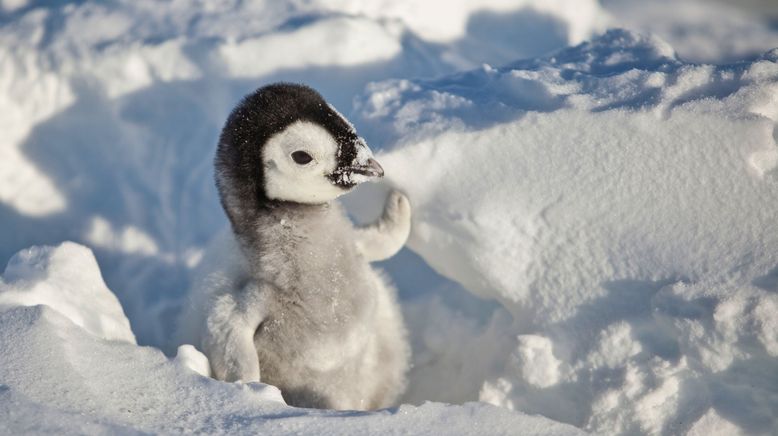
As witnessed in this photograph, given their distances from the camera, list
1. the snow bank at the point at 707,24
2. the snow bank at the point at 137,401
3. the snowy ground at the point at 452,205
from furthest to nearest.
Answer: the snow bank at the point at 707,24, the snowy ground at the point at 452,205, the snow bank at the point at 137,401

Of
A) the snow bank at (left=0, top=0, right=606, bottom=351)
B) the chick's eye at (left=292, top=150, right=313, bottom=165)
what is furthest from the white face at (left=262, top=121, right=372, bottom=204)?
the snow bank at (left=0, top=0, right=606, bottom=351)

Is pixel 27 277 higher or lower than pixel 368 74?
lower

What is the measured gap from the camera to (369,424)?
5.64 feet

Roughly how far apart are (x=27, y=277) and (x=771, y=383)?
2.14 metres

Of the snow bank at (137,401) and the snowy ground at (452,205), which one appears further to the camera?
the snowy ground at (452,205)

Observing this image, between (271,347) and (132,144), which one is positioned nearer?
(271,347)

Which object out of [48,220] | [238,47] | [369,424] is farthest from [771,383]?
[48,220]

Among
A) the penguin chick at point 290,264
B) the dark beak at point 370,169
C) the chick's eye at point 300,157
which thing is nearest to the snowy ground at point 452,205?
the penguin chick at point 290,264

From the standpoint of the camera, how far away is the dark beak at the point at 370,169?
2227 mm

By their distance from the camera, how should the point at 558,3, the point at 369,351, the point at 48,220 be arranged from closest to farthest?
1. the point at 369,351
2. the point at 48,220
3. the point at 558,3

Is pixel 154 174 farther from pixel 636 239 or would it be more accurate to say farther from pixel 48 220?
pixel 636 239

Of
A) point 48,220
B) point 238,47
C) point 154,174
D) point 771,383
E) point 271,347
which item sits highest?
point 771,383

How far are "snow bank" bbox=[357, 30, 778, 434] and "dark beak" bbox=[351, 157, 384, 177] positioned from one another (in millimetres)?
368

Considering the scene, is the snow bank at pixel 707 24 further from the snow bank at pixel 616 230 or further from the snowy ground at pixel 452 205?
the snow bank at pixel 616 230
